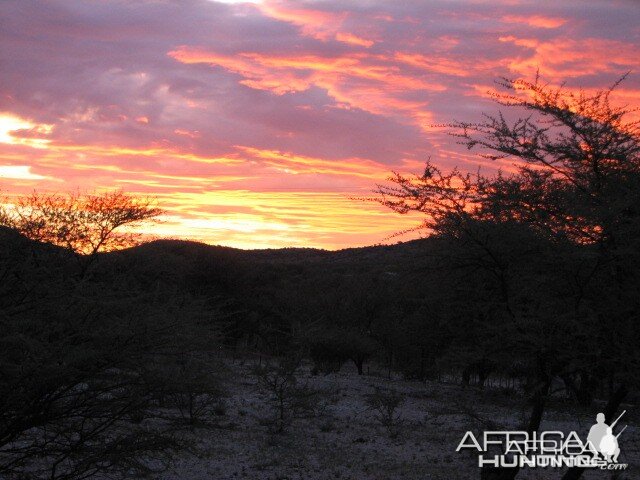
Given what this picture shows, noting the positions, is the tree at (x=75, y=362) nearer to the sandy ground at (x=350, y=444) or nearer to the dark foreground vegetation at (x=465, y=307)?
the dark foreground vegetation at (x=465, y=307)

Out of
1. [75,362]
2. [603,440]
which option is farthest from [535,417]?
[75,362]

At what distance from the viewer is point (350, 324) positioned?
170ft

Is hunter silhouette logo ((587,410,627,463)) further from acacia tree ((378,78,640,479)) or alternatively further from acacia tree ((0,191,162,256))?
acacia tree ((0,191,162,256))

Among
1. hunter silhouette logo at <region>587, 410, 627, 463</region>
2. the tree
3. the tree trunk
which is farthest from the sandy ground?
the tree

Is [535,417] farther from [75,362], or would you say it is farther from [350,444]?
[350,444]

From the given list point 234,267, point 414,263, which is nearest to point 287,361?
point 414,263

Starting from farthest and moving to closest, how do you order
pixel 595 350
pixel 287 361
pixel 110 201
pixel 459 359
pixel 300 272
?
pixel 300 272 < pixel 110 201 < pixel 287 361 < pixel 459 359 < pixel 595 350

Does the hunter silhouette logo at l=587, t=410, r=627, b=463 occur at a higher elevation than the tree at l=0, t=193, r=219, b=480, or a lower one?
lower

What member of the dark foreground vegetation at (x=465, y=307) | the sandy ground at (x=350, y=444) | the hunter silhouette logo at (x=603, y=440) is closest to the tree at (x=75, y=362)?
the dark foreground vegetation at (x=465, y=307)

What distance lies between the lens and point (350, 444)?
803 inches

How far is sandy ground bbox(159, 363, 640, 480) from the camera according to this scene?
16.2 meters

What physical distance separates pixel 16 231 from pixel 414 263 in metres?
7.02

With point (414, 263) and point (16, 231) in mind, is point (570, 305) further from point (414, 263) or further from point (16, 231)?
point (16, 231)

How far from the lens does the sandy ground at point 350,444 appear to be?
16242 mm
